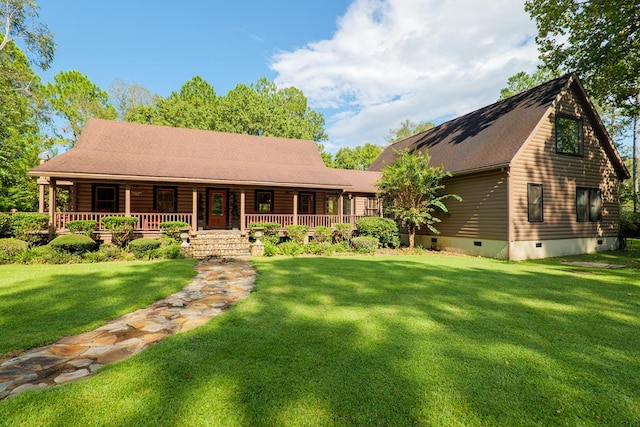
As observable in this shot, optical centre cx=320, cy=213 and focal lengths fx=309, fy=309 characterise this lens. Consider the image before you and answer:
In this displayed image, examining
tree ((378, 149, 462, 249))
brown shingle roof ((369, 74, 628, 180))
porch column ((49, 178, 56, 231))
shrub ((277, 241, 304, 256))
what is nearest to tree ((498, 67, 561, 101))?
brown shingle roof ((369, 74, 628, 180))

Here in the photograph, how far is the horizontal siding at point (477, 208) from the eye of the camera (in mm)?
12969

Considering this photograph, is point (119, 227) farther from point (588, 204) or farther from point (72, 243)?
point (588, 204)

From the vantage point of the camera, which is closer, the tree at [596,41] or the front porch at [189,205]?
the tree at [596,41]

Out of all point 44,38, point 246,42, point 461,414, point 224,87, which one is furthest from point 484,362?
point 224,87

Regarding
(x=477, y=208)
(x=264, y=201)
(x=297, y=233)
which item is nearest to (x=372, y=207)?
(x=264, y=201)

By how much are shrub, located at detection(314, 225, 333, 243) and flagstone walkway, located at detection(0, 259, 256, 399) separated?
7.95m

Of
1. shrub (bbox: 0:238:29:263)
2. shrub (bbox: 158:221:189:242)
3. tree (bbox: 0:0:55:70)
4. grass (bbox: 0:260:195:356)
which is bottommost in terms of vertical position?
grass (bbox: 0:260:195:356)

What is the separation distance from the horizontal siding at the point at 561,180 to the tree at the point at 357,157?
95.1ft

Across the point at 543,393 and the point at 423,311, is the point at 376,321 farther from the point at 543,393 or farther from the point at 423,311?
the point at 543,393

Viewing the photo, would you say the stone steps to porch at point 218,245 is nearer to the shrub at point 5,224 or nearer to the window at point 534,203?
the shrub at point 5,224

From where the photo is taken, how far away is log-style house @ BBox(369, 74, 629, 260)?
42.4 feet

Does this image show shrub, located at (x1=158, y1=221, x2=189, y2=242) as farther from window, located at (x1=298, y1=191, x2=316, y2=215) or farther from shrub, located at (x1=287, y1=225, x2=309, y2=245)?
window, located at (x1=298, y1=191, x2=316, y2=215)

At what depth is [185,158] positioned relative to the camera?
16.3 meters

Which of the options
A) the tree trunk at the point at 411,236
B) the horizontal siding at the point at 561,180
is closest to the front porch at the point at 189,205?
the tree trunk at the point at 411,236
